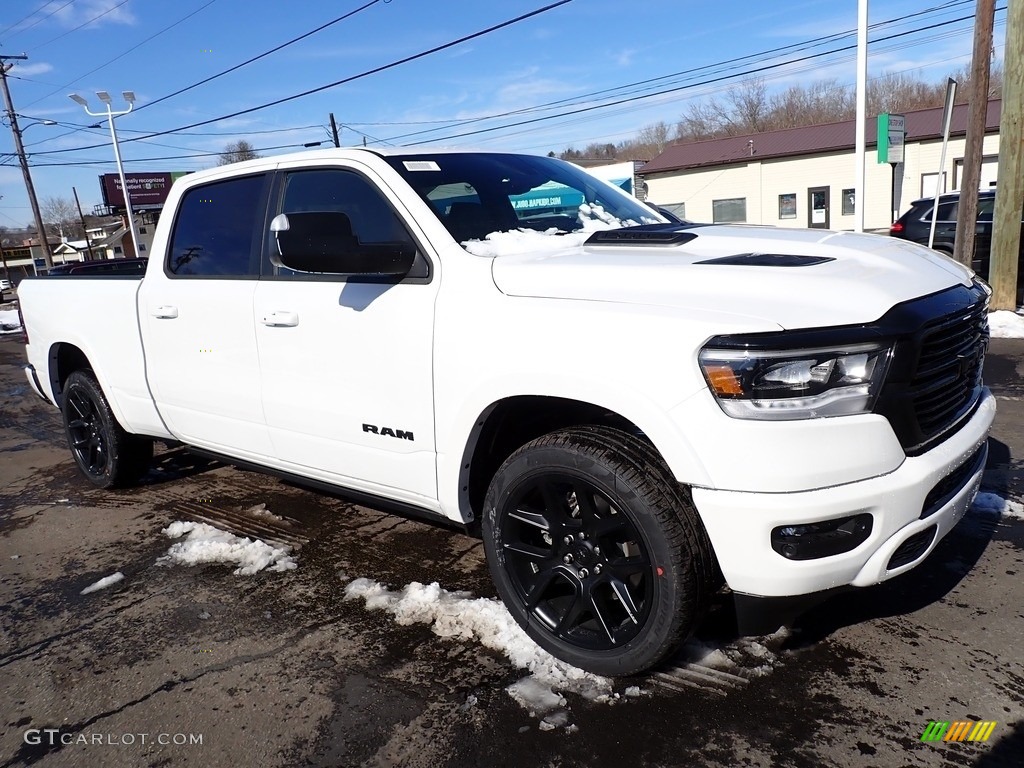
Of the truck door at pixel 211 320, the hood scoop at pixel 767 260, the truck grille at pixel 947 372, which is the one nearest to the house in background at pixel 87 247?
the truck door at pixel 211 320

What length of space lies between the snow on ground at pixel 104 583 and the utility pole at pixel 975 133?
1064cm

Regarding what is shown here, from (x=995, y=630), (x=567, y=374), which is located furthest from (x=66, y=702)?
(x=995, y=630)

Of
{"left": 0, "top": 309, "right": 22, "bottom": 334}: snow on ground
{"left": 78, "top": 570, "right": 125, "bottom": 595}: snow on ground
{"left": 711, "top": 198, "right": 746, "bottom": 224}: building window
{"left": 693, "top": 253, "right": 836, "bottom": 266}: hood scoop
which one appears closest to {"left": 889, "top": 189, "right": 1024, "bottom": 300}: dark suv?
{"left": 693, "top": 253, "right": 836, "bottom": 266}: hood scoop

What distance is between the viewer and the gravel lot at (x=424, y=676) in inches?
89.9

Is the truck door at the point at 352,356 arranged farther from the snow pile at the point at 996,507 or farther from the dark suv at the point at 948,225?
the dark suv at the point at 948,225

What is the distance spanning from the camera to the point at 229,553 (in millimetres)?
3883

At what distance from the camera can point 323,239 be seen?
9.32ft

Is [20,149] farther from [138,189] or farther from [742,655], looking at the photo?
[742,655]

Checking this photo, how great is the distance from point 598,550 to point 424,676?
775 mm

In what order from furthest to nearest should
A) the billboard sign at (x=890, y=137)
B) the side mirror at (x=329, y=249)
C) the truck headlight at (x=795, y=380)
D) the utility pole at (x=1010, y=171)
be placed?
the billboard sign at (x=890, y=137)
the utility pole at (x=1010, y=171)
the side mirror at (x=329, y=249)
the truck headlight at (x=795, y=380)

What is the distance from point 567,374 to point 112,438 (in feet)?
12.2

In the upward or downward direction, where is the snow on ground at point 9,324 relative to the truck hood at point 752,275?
downward

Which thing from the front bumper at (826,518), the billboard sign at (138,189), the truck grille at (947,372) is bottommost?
the front bumper at (826,518)

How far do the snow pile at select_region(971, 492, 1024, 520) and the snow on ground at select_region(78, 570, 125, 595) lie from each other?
4115 millimetres
